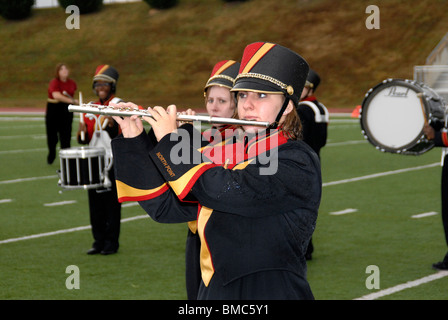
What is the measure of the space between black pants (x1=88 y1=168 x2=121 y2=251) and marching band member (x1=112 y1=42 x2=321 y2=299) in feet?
14.4

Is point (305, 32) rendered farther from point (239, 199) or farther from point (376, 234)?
point (239, 199)

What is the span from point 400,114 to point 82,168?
346 cm

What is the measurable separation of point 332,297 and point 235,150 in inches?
126

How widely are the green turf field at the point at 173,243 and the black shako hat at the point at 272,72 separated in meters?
3.30

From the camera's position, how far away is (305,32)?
42938mm

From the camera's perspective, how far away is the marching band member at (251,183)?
2.41 meters

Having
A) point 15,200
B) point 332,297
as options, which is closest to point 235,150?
point 332,297

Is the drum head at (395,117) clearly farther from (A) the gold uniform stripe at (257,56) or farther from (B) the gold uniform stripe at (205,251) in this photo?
(B) the gold uniform stripe at (205,251)

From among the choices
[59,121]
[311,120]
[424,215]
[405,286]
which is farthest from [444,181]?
[59,121]

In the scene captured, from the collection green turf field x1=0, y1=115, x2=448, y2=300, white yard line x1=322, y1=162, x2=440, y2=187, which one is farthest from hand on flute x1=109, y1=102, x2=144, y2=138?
white yard line x1=322, y1=162, x2=440, y2=187

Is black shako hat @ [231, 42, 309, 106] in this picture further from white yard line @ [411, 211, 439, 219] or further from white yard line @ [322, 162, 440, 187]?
white yard line @ [322, 162, 440, 187]

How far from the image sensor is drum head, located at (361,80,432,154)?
7.51 metres

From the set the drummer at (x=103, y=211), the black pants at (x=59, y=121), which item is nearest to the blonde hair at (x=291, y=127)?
the drummer at (x=103, y=211)

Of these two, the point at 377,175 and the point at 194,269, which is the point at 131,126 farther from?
the point at 377,175
